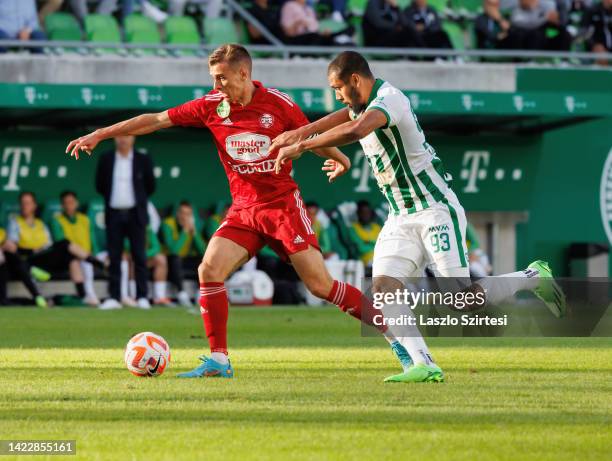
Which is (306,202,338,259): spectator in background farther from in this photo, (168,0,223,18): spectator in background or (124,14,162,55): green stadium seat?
(168,0,223,18): spectator in background

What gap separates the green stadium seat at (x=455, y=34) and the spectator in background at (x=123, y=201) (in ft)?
23.3

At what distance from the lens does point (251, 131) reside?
30.6 ft

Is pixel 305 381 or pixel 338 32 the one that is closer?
pixel 305 381

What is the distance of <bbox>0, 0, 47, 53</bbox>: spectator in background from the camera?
2036 cm

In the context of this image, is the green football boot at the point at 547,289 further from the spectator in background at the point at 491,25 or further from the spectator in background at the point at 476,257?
the spectator in background at the point at 491,25

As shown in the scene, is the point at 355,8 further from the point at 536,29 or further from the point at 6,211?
the point at 6,211

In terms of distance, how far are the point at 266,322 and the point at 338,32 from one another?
758 cm

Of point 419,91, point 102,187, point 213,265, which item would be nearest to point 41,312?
point 102,187

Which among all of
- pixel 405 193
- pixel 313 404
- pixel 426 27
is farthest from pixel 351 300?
pixel 426 27

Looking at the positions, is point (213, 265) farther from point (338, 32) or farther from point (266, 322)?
point (338, 32)

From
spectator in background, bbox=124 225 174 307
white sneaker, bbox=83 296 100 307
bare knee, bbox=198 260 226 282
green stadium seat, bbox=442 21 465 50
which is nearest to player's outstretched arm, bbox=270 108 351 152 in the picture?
bare knee, bbox=198 260 226 282

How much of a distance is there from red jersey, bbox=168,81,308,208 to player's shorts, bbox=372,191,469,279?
38.0 inches

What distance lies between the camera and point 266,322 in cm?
1616

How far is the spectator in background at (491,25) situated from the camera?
23.7 meters
